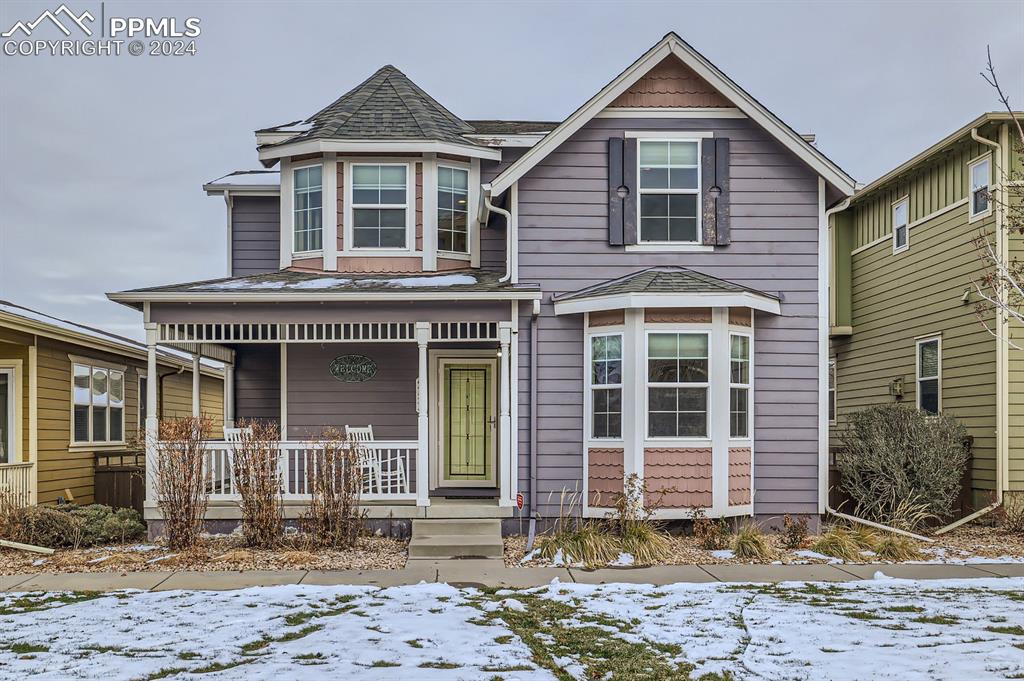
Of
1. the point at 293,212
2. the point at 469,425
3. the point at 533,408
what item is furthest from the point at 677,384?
the point at 293,212

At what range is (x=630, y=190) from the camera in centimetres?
1224

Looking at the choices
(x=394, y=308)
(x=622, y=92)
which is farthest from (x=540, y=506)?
(x=622, y=92)

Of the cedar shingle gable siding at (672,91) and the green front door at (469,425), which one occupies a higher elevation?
the cedar shingle gable siding at (672,91)

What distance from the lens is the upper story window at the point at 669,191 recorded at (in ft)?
40.4

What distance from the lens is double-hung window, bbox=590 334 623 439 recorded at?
38.2 feet

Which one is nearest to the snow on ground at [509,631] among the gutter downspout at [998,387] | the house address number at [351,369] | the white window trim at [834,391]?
the gutter downspout at [998,387]

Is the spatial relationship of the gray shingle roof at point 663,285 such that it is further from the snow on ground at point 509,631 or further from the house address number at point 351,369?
the snow on ground at point 509,631

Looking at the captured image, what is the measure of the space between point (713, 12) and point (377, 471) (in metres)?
14.7

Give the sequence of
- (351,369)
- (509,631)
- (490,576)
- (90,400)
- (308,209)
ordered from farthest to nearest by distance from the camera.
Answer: (90,400) → (308,209) → (351,369) → (490,576) → (509,631)

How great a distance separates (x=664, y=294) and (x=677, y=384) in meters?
1.15

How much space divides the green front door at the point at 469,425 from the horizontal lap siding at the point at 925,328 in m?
5.47

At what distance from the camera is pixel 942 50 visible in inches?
821

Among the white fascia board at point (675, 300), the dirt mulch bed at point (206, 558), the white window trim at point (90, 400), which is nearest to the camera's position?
the dirt mulch bed at point (206, 558)

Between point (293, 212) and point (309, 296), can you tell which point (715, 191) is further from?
point (293, 212)
